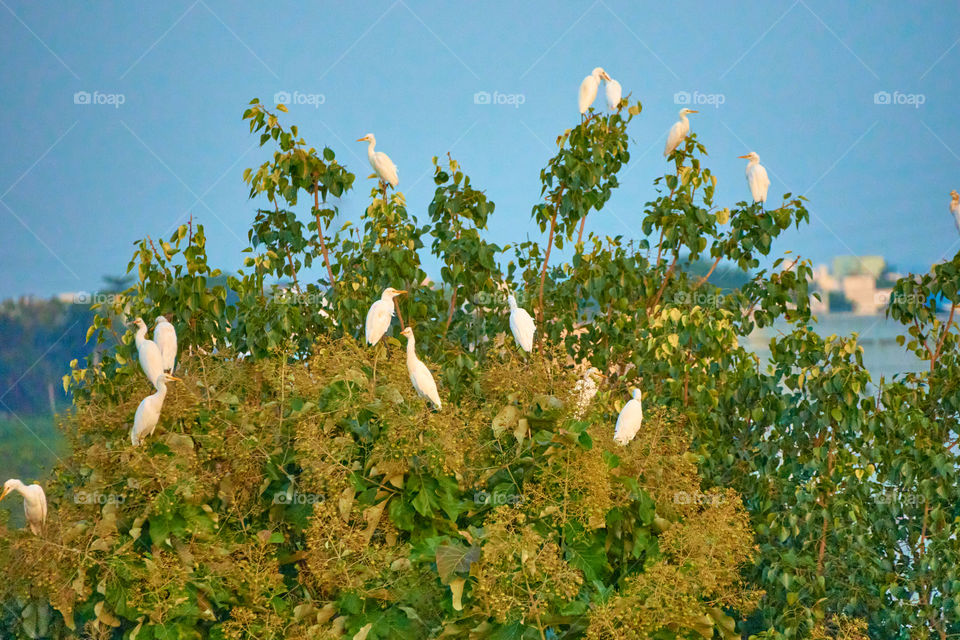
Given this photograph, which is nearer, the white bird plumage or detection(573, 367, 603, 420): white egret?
detection(573, 367, 603, 420): white egret

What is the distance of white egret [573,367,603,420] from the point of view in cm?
240

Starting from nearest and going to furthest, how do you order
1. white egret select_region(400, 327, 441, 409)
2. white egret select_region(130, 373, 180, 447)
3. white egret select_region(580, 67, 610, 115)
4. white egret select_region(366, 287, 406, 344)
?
white egret select_region(130, 373, 180, 447) < white egret select_region(400, 327, 441, 409) < white egret select_region(366, 287, 406, 344) < white egret select_region(580, 67, 610, 115)

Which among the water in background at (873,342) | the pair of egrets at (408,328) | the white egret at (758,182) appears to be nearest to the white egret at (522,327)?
the pair of egrets at (408,328)

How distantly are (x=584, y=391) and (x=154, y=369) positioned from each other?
3.61 feet

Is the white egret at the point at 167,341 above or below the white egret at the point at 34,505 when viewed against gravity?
above

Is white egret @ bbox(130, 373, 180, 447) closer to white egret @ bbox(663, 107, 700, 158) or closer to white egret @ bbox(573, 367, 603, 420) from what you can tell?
white egret @ bbox(573, 367, 603, 420)

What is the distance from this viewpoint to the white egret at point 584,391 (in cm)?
240

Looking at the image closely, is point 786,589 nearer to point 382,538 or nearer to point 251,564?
point 382,538

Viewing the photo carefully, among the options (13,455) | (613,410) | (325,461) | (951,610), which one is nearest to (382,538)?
(325,461)

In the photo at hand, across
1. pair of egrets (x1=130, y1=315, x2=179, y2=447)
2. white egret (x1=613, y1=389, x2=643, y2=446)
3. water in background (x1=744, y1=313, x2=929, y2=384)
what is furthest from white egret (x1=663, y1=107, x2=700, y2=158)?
pair of egrets (x1=130, y1=315, x2=179, y2=447)

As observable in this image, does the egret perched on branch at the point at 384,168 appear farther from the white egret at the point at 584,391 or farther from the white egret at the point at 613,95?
the white egret at the point at 584,391

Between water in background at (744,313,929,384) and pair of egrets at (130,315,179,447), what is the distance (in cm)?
185

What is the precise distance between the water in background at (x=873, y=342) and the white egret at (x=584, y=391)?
26.7 inches

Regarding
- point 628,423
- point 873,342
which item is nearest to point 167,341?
point 628,423
